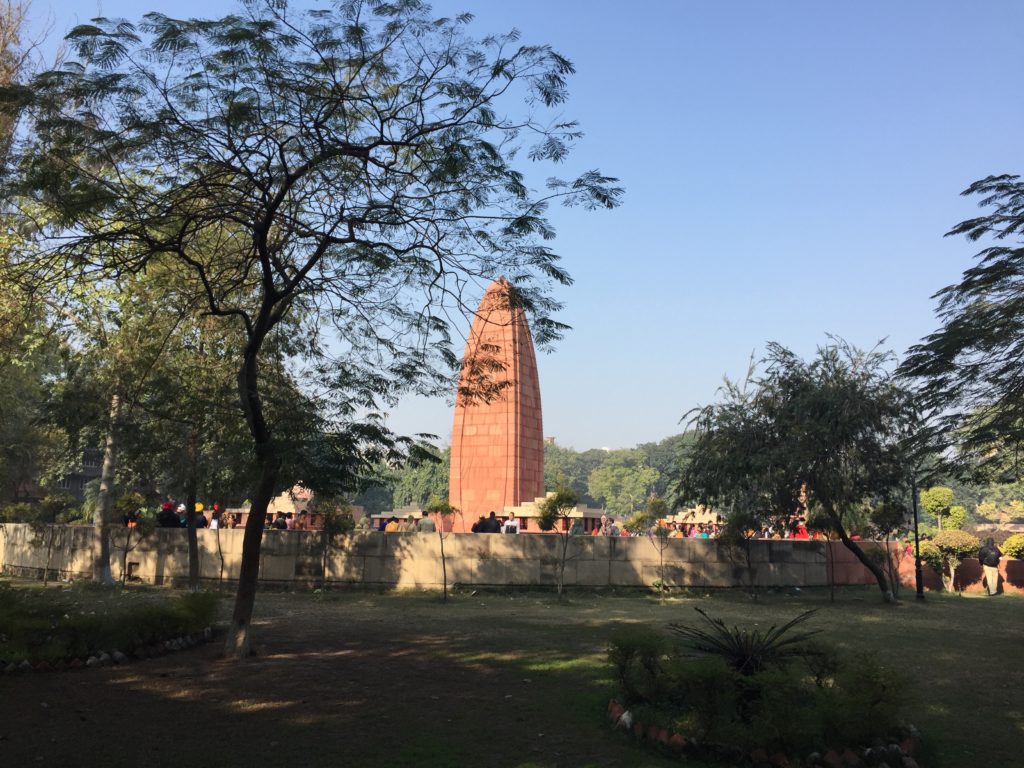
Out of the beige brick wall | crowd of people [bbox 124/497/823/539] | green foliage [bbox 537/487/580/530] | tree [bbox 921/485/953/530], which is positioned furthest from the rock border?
tree [bbox 921/485/953/530]

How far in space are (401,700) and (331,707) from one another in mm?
644

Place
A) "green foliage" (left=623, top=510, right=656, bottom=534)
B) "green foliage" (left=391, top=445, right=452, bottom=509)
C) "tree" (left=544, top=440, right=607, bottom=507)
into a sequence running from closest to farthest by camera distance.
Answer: "green foliage" (left=623, top=510, right=656, bottom=534), "green foliage" (left=391, top=445, right=452, bottom=509), "tree" (left=544, top=440, right=607, bottom=507)

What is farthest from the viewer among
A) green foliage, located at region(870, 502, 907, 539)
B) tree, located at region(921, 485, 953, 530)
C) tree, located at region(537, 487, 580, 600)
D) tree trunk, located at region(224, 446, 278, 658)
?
tree, located at region(921, 485, 953, 530)

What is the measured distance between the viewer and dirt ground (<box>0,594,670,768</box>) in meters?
5.26

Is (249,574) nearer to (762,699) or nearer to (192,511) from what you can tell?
(762,699)

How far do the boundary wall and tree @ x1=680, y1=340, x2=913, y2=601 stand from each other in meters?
1.88

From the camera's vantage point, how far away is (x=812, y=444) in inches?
644

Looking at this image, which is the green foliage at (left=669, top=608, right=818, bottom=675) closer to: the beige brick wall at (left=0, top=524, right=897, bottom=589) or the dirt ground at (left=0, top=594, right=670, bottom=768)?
the dirt ground at (left=0, top=594, right=670, bottom=768)

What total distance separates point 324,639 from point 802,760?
6.64m

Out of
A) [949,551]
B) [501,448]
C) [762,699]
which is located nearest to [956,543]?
[949,551]

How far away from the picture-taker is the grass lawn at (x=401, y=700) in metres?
5.32

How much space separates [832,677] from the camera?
6.27 meters

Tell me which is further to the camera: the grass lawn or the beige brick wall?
the beige brick wall

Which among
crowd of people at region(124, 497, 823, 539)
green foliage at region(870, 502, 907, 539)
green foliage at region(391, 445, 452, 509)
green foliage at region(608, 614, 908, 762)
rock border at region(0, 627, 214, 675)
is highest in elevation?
green foliage at region(391, 445, 452, 509)
